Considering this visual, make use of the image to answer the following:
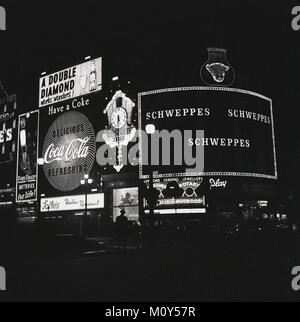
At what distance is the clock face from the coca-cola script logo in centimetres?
566

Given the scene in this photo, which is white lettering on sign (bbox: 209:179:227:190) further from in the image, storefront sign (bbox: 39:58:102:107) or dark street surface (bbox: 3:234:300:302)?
dark street surface (bbox: 3:234:300:302)

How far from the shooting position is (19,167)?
84.6 metres

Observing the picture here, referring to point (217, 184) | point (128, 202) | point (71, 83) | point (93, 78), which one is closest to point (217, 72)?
point (217, 184)

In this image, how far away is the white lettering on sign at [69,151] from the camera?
232 ft

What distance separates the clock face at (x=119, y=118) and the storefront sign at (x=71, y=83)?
22.7ft

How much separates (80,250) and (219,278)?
38.4 ft

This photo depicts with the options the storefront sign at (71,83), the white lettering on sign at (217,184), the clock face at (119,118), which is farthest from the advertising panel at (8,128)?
the white lettering on sign at (217,184)

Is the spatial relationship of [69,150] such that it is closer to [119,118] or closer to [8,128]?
[119,118]

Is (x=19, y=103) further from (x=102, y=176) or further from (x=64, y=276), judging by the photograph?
(x=64, y=276)

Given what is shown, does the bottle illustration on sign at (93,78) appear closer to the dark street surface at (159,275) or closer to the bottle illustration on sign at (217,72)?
the bottle illustration on sign at (217,72)

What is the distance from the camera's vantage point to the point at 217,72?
193 feet

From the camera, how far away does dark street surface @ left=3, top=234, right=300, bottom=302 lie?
10.3 meters

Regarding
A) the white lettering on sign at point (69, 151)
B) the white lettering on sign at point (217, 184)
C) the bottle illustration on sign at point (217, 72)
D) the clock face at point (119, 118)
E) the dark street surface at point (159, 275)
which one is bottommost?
the dark street surface at point (159, 275)

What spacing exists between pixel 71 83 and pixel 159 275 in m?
→ 65.3
